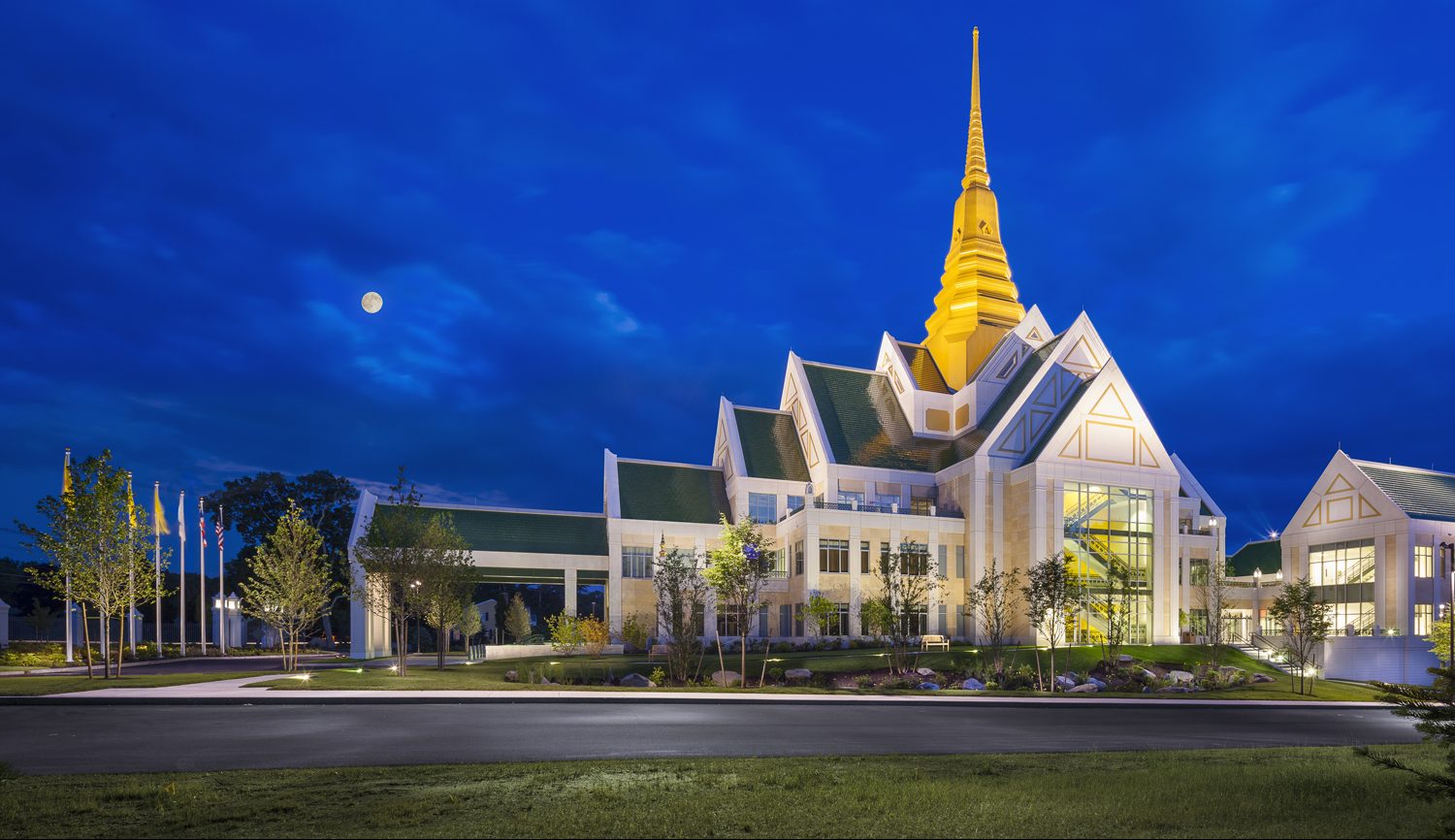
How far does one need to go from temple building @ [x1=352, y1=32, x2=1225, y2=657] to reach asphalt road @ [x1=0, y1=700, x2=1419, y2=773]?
26.4m

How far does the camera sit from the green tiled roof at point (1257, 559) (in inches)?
2554

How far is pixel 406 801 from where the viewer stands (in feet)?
31.1

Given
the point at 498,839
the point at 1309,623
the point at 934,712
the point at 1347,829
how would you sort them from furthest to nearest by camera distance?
the point at 1309,623 → the point at 934,712 → the point at 1347,829 → the point at 498,839

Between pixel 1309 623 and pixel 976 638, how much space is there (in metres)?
17.4

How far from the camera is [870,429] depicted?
2260 inches

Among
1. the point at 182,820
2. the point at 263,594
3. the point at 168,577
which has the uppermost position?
the point at 182,820

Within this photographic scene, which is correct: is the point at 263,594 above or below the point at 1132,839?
below

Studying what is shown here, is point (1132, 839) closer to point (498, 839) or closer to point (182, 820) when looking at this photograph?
point (498, 839)

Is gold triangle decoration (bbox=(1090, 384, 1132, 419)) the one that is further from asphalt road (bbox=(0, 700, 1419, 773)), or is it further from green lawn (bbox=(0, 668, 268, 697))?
green lawn (bbox=(0, 668, 268, 697))

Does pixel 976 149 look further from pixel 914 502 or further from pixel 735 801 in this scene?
pixel 735 801

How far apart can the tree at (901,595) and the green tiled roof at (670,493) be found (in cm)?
1112

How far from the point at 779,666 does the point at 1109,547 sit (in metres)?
23.0

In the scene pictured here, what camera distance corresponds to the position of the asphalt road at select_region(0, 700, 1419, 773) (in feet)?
44.0

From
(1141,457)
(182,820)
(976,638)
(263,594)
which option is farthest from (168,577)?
(182,820)
